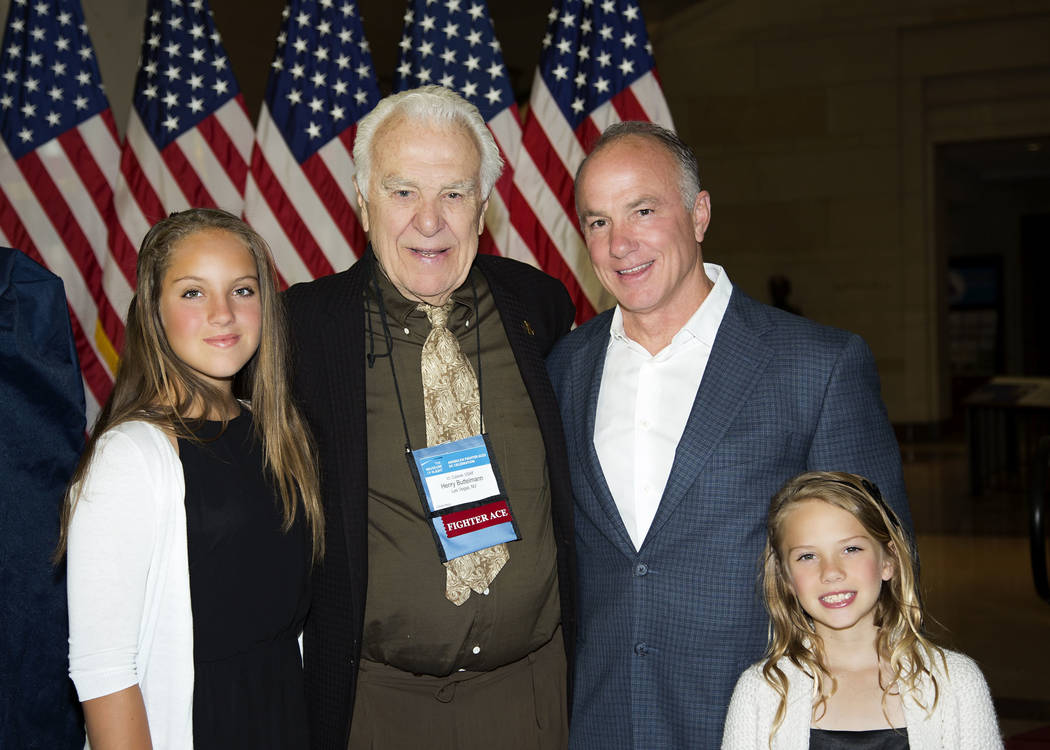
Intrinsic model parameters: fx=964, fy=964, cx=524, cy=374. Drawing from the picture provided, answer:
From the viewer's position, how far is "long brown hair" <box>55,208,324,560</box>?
6.66ft

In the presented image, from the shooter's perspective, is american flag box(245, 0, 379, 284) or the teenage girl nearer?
the teenage girl

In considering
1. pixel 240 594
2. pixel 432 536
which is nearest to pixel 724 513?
pixel 432 536

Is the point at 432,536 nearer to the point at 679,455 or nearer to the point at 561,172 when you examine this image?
the point at 679,455

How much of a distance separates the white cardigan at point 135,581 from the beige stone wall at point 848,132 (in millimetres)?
13569

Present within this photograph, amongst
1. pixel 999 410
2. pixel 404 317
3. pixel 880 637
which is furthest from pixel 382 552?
pixel 999 410

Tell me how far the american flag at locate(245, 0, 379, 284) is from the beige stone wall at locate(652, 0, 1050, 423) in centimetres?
1015

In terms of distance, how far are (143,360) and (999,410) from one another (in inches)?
415

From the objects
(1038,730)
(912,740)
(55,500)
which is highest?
(55,500)

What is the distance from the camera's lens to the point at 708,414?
2.23m

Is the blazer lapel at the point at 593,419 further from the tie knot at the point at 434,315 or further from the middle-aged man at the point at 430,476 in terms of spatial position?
the tie knot at the point at 434,315

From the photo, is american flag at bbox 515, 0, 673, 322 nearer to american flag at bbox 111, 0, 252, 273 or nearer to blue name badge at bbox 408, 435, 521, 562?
american flag at bbox 111, 0, 252, 273

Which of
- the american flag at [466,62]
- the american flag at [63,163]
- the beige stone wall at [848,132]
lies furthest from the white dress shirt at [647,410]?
the beige stone wall at [848,132]

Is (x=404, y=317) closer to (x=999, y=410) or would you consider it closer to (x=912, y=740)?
(x=912, y=740)

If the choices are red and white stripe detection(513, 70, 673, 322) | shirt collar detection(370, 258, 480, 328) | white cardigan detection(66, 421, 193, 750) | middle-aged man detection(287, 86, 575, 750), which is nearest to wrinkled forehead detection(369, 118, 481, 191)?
middle-aged man detection(287, 86, 575, 750)
